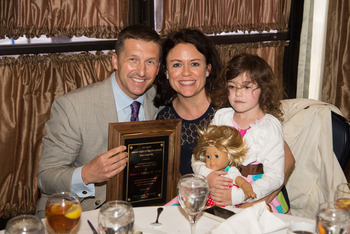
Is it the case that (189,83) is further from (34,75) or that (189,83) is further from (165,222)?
(34,75)

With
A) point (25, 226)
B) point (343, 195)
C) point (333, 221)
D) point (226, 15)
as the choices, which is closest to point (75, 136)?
point (25, 226)

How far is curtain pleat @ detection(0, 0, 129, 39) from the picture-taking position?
3701mm

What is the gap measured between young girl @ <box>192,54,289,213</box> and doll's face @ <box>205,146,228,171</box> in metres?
0.05

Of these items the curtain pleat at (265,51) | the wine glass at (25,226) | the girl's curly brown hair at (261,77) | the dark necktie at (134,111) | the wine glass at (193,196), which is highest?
the curtain pleat at (265,51)

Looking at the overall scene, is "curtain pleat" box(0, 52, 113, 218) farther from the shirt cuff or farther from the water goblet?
the water goblet

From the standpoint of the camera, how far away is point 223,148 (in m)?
2.68

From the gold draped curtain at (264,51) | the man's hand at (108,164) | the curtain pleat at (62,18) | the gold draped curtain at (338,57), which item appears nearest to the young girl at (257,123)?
the man's hand at (108,164)

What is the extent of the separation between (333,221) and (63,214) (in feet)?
3.25

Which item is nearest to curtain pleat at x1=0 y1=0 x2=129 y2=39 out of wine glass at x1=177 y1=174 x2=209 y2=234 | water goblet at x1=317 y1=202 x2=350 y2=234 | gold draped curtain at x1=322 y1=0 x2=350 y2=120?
wine glass at x1=177 y1=174 x2=209 y2=234

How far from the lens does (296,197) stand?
328 cm

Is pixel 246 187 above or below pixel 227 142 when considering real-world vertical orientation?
below

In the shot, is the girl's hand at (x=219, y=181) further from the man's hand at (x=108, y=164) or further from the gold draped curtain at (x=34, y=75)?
the gold draped curtain at (x=34, y=75)

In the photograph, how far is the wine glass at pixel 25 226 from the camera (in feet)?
4.99

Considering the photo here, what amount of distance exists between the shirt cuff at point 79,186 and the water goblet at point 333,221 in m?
1.68
